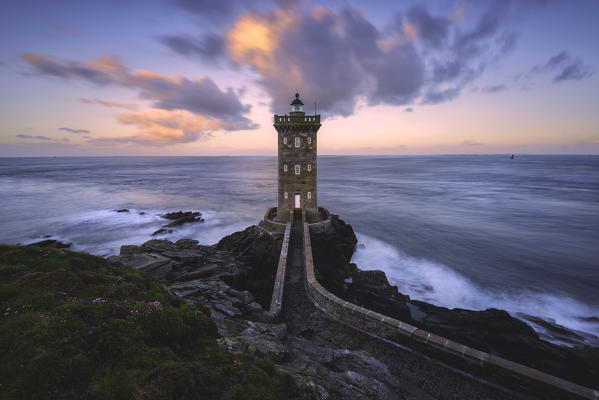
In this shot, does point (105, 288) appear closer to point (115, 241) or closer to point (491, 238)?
point (115, 241)

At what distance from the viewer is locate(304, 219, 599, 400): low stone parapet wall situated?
20.4 ft

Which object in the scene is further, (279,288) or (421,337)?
(279,288)

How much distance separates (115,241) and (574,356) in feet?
109

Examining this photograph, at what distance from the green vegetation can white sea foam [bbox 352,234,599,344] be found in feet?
48.5

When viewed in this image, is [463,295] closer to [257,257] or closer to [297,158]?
[257,257]

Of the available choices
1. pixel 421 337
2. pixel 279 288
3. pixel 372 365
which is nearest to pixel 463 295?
pixel 421 337

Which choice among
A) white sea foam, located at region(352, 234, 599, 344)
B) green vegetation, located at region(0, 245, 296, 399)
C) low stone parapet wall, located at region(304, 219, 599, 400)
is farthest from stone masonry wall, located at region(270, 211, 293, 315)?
white sea foam, located at region(352, 234, 599, 344)

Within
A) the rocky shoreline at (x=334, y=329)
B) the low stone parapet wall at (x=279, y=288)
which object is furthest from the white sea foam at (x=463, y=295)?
the low stone parapet wall at (x=279, y=288)

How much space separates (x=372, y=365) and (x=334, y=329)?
2.01m

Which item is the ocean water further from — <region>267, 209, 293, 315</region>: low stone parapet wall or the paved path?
the paved path

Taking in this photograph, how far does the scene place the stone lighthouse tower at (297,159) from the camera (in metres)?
19.9

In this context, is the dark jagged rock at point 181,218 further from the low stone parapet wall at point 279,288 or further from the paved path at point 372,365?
the paved path at point 372,365

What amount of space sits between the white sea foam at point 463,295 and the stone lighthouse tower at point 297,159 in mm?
7032

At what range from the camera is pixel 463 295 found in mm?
16625
